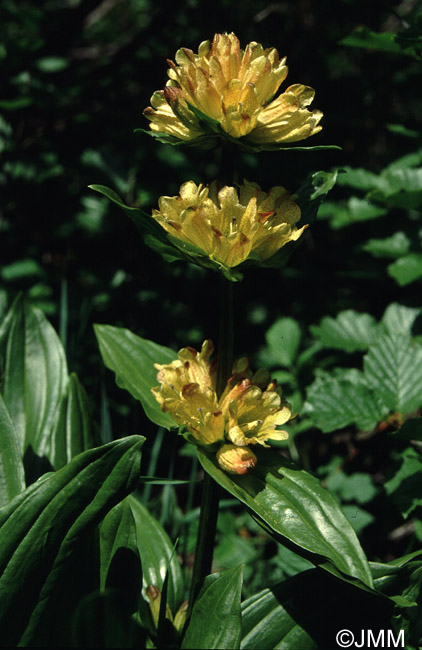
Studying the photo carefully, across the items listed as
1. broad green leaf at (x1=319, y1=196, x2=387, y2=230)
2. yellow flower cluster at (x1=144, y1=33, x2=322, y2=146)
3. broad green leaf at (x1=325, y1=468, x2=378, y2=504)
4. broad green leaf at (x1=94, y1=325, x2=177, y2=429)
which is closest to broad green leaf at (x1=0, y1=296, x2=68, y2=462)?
broad green leaf at (x1=94, y1=325, x2=177, y2=429)

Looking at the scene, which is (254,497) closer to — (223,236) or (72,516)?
(72,516)

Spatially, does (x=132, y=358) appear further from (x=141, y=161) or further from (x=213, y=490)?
(x=141, y=161)

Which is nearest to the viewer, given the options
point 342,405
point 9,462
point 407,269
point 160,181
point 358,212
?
point 9,462

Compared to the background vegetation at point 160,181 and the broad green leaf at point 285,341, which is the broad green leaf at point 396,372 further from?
the background vegetation at point 160,181

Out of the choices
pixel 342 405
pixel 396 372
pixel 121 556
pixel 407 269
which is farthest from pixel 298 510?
pixel 407 269

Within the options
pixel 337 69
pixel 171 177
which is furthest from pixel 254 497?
pixel 337 69

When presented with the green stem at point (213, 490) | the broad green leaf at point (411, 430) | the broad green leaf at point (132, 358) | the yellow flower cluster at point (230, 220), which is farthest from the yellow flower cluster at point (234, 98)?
the broad green leaf at point (411, 430)
